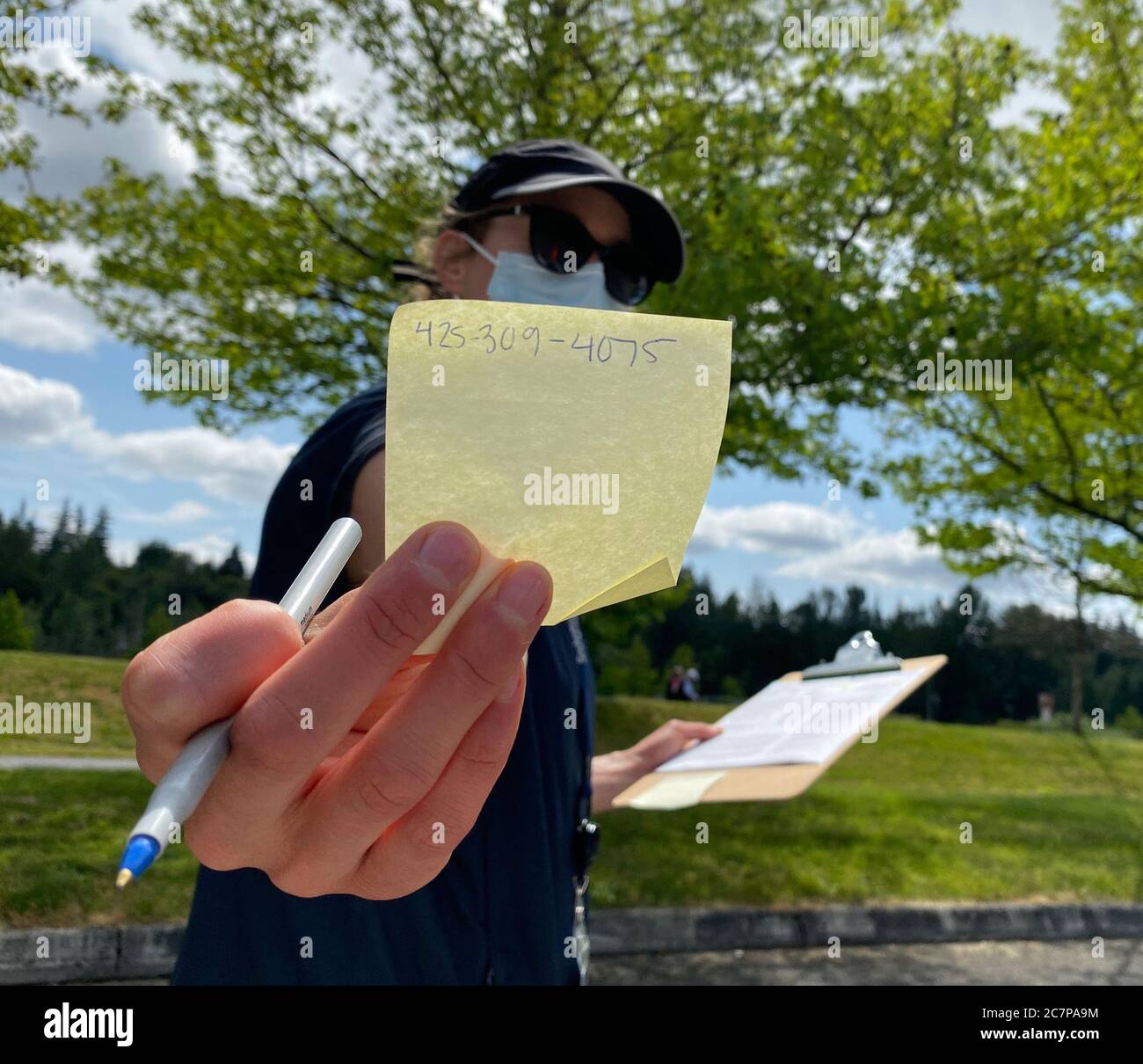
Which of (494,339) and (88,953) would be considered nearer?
(494,339)

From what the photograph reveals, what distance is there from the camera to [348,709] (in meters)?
0.69

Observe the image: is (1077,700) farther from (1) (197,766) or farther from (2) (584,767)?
(1) (197,766)

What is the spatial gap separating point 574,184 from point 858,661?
4.65 feet

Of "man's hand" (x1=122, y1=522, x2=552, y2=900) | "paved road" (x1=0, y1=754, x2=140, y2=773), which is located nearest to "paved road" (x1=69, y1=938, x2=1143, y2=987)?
"man's hand" (x1=122, y1=522, x2=552, y2=900)

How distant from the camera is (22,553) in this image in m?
8.40

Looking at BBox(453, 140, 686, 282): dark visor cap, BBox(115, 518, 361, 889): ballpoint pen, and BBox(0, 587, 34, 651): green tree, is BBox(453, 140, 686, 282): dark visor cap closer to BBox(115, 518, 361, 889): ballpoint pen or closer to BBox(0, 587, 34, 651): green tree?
BBox(115, 518, 361, 889): ballpoint pen

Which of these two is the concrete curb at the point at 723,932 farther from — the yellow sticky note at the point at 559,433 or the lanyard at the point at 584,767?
the yellow sticky note at the point at 559,433

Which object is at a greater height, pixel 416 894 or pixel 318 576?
pixel 318 576

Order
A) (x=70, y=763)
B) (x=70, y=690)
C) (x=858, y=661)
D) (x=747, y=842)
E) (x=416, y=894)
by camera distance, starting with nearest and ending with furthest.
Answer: (x=416, y=894) < (x=858, y=661) < (x=747, y=842) < (x=70, y=763) < (x=70, y=690)

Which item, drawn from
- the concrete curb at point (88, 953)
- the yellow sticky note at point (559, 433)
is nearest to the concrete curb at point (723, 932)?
the concrete curb at point (88, 953)

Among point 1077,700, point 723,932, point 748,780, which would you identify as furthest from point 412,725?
point 1077,700

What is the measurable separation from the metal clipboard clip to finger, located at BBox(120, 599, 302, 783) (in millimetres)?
1915
